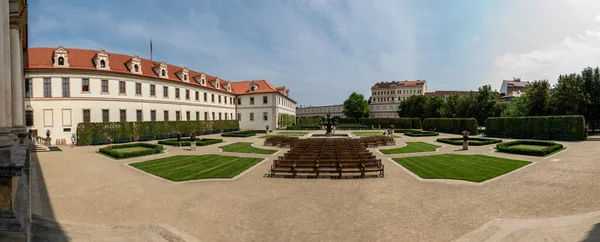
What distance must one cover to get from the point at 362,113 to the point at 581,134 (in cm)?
6429

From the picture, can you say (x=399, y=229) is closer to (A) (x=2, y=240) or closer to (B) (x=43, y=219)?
(A) (x=2, y=240)

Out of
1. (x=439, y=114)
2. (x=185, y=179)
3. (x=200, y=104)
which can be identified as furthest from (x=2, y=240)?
(x=439, y=114)

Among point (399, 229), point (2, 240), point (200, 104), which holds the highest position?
point (200, 104)

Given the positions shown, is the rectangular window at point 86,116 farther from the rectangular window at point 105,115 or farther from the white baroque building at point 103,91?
the rectangular window at point 105,115

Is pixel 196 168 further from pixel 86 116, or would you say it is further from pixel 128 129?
pixel 86 116

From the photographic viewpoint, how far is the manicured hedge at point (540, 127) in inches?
1039

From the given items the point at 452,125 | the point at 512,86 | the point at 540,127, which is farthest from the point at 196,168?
the point at 512,86

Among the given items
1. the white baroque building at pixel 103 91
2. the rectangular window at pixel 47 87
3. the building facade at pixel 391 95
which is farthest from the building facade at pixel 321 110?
the rectangular window at pixel 47 87

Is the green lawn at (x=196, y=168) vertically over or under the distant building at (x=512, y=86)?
under

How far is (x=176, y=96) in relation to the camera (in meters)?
43.4

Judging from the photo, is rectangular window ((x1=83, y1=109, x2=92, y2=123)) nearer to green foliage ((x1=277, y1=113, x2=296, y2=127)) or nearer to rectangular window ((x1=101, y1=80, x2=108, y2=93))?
rectangular window ((x1=101, y1=80, x2=108, y2=93))

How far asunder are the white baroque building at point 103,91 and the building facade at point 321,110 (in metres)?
86.1

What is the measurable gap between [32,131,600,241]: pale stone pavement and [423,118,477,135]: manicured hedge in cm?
3139

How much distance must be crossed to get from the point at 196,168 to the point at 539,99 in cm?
4963
